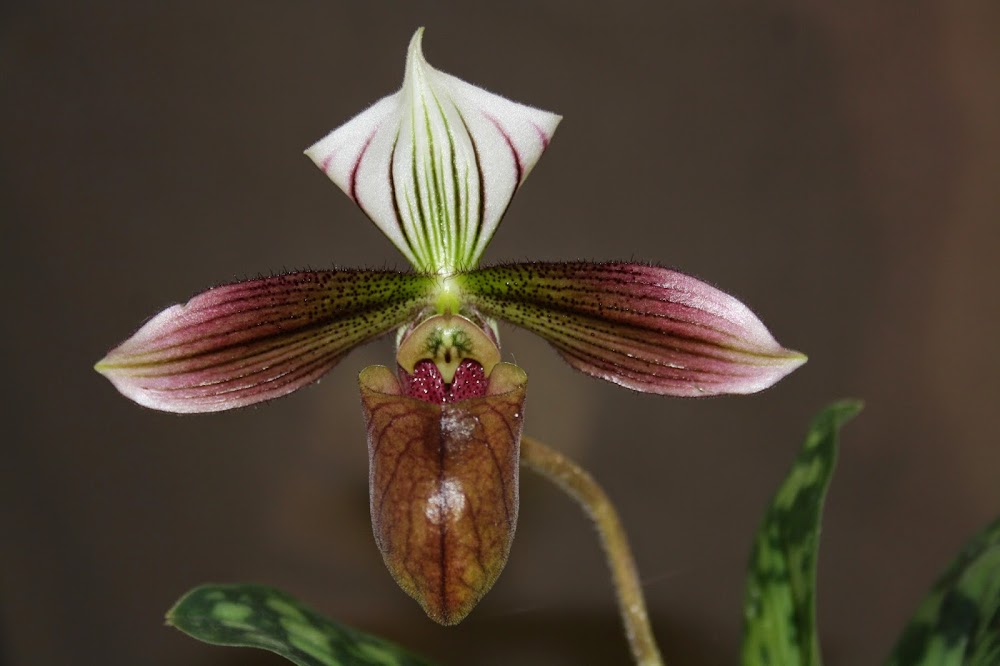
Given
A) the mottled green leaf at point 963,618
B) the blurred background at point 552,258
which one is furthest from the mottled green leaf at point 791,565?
the blurred background at point 552,258

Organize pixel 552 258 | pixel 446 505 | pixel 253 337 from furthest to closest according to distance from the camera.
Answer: pixel 552 258
pixel 253 337
pixel 446 505

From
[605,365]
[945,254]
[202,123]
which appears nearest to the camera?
[605,365]

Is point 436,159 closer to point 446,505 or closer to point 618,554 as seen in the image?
point 446,505

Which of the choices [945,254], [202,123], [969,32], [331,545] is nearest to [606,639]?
[331,545]

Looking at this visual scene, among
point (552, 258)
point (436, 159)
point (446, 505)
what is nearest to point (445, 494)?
point (446, 505)

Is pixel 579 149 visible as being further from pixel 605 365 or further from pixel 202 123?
pixel 605 365

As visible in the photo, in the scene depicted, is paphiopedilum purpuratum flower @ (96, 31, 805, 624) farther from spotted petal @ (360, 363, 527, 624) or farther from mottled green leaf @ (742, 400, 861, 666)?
mottled green leaf @ (742, 400, 861, 666)

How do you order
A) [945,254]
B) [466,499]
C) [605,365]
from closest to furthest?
1. [466,499]
2. [605,365]
3. [945,254]
